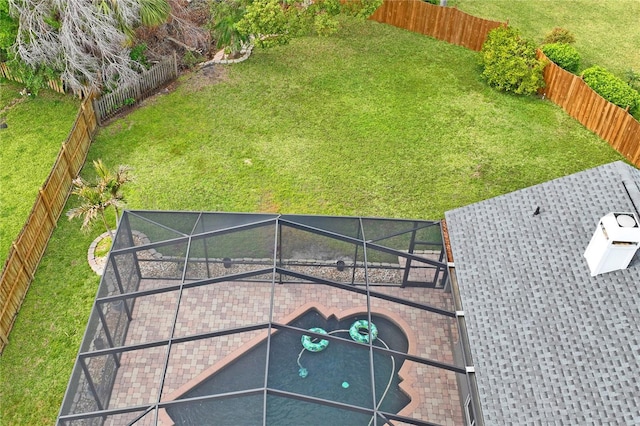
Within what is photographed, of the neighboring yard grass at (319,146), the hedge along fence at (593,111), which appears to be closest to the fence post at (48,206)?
the neighboring yard grass at (319,146)

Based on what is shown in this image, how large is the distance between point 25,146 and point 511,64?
1996 centimetres

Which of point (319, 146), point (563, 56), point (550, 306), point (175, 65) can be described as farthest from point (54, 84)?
point (563, 56)

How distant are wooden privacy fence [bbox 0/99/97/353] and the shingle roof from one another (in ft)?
38.8

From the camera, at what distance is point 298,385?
11445mm

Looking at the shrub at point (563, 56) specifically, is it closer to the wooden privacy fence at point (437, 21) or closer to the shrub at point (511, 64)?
the shrub at point (511, 64)

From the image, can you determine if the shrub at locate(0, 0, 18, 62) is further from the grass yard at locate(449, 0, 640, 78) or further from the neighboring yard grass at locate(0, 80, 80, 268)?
the grass yard at locate(449, 0, 640, 78)

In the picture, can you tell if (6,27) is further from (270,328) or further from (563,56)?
(563,56)

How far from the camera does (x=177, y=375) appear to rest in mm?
13523

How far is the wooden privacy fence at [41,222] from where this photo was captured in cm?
1527

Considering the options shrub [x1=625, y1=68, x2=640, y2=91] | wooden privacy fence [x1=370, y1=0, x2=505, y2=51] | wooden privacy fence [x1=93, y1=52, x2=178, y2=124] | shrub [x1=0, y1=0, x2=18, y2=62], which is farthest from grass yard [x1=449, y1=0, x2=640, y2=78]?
shrub [x1=0, y1=0, x2=18, y2=62]

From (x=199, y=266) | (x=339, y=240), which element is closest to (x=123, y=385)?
(x=199, y=266)

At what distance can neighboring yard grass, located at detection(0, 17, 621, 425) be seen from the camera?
17.6 metres

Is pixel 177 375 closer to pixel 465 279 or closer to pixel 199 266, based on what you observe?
pixel 199 266

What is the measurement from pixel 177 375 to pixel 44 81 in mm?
15653
